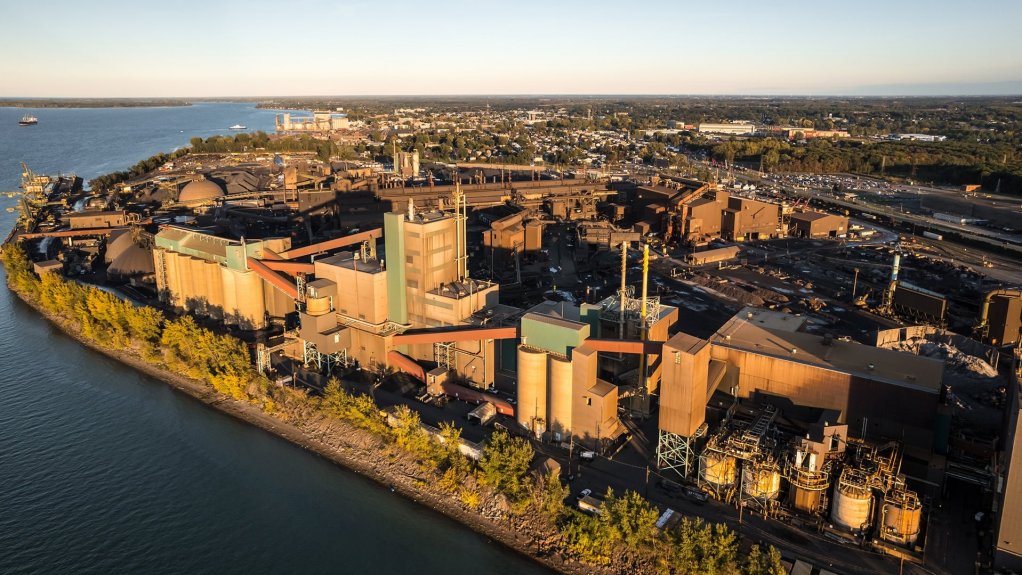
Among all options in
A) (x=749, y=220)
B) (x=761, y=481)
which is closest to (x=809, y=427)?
(x=761, y=481)

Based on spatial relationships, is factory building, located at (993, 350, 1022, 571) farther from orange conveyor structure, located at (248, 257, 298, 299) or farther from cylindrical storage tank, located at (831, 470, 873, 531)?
orange conveyor structure, located at (248, 257, 298, 299)

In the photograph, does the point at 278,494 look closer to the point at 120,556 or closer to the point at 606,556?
the point at 120,556

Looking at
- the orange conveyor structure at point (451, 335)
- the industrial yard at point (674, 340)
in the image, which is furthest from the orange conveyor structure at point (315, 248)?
the orange conveyor structure at point (451, 335)

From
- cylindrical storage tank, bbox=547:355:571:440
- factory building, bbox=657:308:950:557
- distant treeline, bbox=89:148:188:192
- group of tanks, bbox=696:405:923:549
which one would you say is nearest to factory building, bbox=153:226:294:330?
cylindrical storage tank, bbox=547:355:571:440

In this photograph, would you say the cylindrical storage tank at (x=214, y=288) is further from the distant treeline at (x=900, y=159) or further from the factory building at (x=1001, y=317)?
the distant treeline at (x=900, y=159)

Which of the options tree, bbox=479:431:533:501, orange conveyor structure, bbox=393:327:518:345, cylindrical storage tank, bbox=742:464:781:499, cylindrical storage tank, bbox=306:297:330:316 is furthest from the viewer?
cylindrical storage tank, bbox=306:297:330:316

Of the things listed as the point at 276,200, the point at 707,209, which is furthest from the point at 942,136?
the point at 276,200
